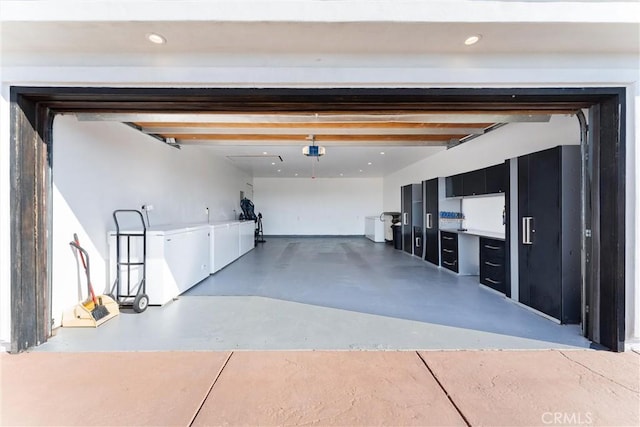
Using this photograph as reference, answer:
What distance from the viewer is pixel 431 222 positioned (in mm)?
6324

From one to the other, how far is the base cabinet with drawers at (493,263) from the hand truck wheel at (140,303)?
4.88 m

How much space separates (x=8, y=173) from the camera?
2.43m

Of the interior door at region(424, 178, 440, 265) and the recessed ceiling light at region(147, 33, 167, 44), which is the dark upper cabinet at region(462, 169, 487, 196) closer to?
the interior door at region(424, 178, 440, 265)

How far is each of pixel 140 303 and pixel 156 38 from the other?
296cm

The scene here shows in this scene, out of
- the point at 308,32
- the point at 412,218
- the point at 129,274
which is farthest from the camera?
the point at 412,218

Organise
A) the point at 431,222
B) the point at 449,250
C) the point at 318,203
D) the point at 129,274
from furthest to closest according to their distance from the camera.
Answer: the point at 318,203 < the point at 431,222 < the point at 449,250 < the point at 129,274

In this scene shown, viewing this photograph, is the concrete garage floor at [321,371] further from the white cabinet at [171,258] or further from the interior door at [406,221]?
the interior door at [406,221]

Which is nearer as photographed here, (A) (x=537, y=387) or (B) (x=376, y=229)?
(A) (x=537, y=387)

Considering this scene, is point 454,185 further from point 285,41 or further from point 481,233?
point 285,41

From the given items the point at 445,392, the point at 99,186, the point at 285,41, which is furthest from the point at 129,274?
the point at 445,392

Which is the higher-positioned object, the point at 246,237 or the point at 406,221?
the point at 406,221

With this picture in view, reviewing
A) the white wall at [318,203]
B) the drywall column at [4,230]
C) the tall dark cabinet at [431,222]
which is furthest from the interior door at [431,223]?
the drywall column at [4,230]

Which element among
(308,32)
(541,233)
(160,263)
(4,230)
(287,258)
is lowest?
(287,258)

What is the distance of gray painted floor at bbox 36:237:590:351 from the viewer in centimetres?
262
